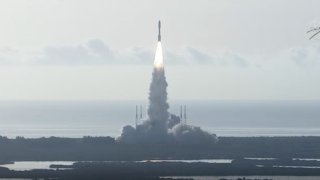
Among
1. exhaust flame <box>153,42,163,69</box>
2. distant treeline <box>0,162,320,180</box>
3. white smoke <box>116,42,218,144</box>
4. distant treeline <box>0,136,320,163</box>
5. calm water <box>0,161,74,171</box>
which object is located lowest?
distant treeline <box>0,162,320,180</box>

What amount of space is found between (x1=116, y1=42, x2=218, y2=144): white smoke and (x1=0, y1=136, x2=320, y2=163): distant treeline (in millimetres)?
1388

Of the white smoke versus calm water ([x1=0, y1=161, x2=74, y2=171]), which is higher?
the white smoke

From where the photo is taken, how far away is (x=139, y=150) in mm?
138875

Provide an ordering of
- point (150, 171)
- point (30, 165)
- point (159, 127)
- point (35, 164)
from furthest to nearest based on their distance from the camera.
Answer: point (159, 127) → point (35, 164) → point (30, 165) → point (150, 171)

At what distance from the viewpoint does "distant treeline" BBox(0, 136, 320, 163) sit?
134m

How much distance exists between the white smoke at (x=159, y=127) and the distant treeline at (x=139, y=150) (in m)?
1.39

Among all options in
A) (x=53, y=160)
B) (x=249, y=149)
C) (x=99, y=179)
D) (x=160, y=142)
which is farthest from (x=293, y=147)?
(x=99, y=179)

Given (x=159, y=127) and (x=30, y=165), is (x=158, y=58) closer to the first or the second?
(x=159, y=127)

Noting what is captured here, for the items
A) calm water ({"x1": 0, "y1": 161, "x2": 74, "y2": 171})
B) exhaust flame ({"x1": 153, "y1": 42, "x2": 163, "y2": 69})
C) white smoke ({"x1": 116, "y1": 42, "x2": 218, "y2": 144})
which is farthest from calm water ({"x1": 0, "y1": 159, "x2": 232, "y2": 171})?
exhaust flame ({"x1": 153, "y1": 42, "x2": 163, "y2": 69})

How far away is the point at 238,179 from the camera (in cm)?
10906

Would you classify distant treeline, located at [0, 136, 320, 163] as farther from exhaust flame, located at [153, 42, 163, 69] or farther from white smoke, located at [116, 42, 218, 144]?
exhaust flame, located at [153, 42, 163, 69]

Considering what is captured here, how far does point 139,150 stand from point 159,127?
6.25 m

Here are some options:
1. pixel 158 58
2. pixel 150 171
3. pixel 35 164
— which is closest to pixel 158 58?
pixel 158 58

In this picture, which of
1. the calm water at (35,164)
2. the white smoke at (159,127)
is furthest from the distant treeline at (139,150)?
the calm water at (35,164)
